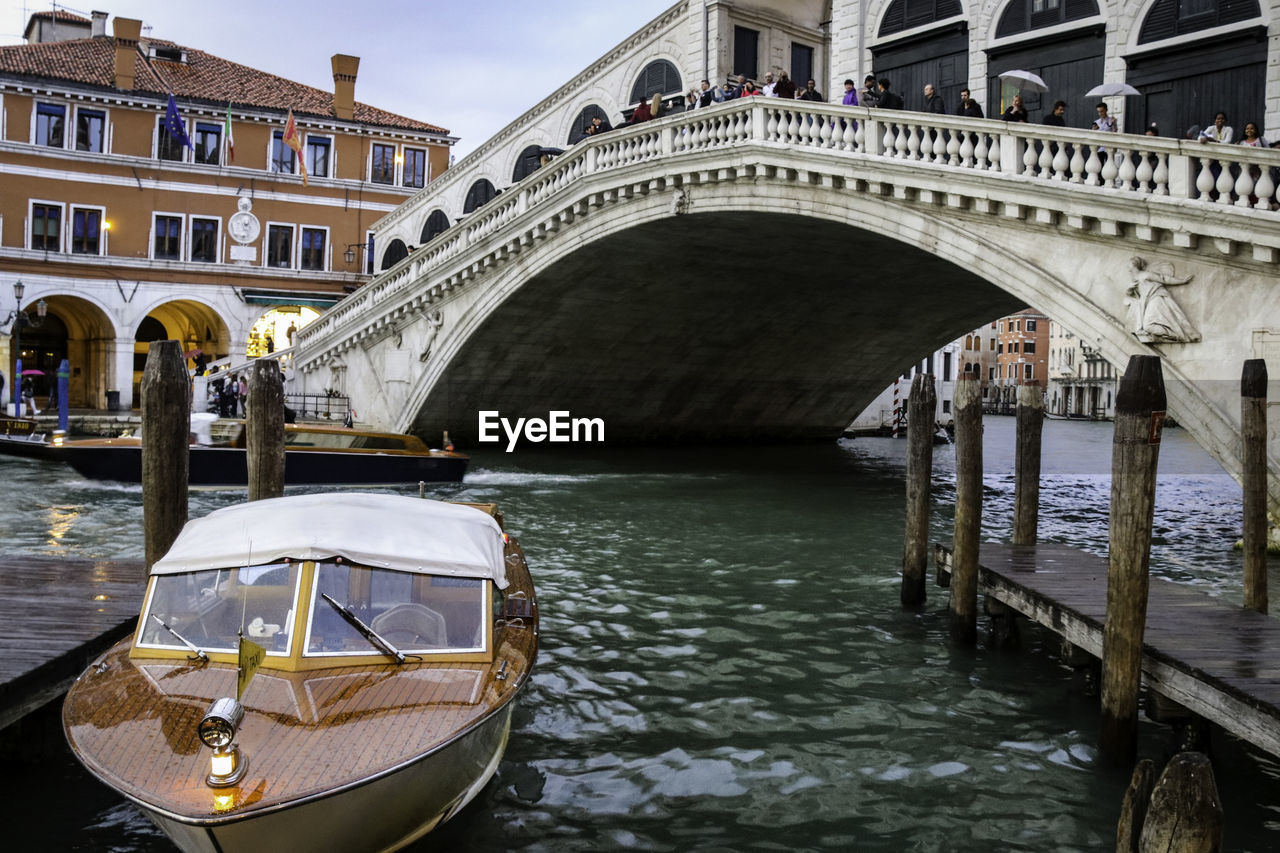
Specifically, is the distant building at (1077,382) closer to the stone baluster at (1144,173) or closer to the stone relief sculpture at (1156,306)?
the stone relief sculpture at (1156,306)

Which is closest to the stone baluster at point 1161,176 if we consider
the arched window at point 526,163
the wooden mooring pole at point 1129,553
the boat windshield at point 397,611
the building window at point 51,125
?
the wooden mooring pole at point 1129,553

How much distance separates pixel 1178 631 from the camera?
589 cm

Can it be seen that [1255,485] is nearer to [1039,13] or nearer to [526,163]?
[1039,13]

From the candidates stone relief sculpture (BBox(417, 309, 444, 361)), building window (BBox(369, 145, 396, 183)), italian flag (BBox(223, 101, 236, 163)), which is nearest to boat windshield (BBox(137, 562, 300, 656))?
stone relief sculpture (BBox(417, 309, 444, 361))

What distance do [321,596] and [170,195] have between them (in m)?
26.2

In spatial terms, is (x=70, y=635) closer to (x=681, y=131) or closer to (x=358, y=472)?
(x=358, y=472)

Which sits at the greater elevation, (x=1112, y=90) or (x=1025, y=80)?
(x=1025, y=80)

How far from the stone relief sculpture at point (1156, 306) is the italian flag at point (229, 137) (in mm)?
22083

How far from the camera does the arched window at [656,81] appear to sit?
20328 mm

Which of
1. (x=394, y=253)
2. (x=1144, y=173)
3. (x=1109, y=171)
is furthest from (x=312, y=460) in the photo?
(x=394, y=253)

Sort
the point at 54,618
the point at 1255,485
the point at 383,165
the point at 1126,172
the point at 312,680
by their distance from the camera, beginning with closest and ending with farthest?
the point at 312,680 → the point at 54,618 → the point at 1255,485 → the point at 1126,172 → the point at 383,165

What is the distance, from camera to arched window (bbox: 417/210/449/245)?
27531mm

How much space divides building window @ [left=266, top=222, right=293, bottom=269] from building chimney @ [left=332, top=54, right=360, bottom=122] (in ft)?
11.2

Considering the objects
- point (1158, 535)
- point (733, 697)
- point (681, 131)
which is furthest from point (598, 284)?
point (733, 697)
